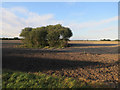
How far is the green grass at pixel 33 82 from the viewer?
15.2ft

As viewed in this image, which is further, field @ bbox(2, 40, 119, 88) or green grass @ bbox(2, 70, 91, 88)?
field @ bbox(2, 40, 119, 88)

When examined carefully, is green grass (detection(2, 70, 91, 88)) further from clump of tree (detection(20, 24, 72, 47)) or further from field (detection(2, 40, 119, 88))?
clump of tree (detection(20, 24, 72, 47))

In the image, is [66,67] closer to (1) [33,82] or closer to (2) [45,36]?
(1) [33,82]

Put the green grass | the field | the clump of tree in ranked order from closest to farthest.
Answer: the green grass, the field, the clump of tree

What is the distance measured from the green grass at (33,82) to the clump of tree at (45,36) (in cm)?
1710

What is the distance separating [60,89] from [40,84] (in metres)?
1.01

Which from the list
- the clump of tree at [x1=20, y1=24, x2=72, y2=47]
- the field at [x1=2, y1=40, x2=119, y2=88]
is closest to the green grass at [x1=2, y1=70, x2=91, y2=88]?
the field at [x1=2, y1=40, x2=119, y2=88]

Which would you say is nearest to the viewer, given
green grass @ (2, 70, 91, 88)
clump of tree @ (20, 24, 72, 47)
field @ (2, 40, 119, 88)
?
green grass @ (2, 70, 91, 88)

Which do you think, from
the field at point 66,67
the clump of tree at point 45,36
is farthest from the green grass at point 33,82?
the clump of tree at point 45,36

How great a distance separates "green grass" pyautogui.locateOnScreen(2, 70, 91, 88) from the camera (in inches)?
183

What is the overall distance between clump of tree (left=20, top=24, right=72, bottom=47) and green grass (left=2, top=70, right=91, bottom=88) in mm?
17099

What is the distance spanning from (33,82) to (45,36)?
19.1 meters

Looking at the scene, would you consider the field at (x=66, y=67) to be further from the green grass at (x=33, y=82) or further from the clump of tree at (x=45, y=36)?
the clump of tree at (x=45, y=36)

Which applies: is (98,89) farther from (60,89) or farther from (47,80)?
(47,80)
